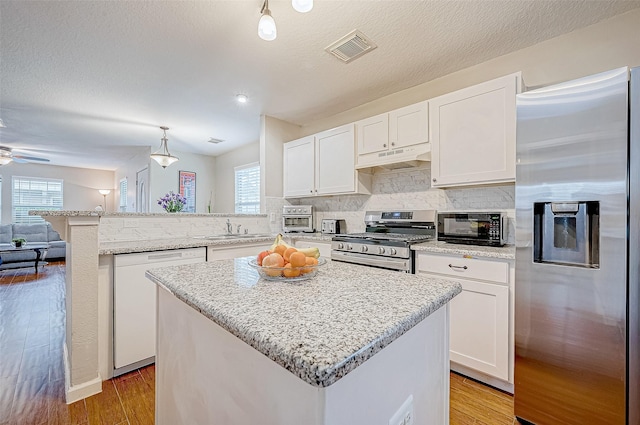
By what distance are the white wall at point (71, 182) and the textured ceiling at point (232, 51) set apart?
182 inches

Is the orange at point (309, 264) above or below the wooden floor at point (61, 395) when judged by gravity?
above

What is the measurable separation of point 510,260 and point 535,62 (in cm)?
157

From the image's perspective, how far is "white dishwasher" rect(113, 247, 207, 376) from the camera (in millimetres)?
1908

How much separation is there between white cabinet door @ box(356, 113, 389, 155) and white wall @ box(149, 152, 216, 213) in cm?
431

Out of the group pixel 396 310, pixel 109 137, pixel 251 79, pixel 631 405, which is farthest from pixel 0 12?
pixel 631 405

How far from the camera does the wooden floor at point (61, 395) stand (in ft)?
5.13

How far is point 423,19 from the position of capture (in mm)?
1840

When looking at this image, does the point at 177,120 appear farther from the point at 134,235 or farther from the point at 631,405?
the point at 631,405

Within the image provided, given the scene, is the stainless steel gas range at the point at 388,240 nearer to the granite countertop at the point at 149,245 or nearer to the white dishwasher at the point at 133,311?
the granite countertop at the point at 149,245

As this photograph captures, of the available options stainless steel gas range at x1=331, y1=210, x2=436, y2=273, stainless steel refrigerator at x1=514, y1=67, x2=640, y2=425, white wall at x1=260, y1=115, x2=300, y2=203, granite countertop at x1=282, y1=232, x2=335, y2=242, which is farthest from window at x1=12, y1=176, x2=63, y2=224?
stainless steel refrigerator at x1=514, y1=67, x2=640, y2=425

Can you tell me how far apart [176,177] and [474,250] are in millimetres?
5545

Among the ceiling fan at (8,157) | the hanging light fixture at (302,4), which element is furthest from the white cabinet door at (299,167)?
the ceiling fan at (8,157)

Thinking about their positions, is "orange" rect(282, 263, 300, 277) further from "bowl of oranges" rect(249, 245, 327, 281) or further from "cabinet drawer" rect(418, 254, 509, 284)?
"cabinet drawer" rect(418, 254, 509, 284)

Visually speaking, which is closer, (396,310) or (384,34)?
(396,310)
